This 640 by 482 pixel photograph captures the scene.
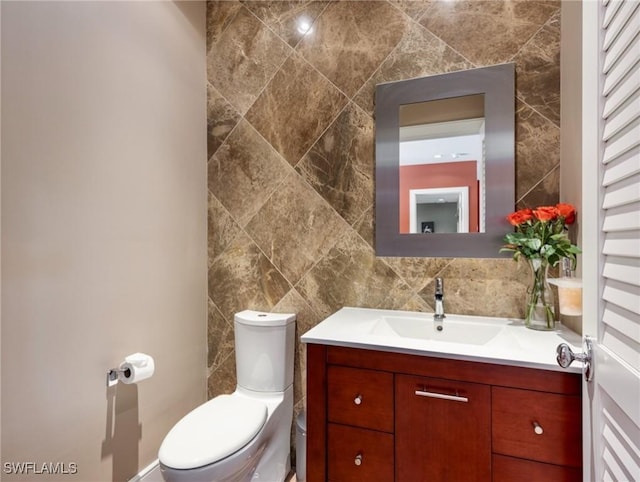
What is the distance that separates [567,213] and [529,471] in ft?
2.99

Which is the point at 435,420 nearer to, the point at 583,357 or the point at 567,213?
the point at 583,357

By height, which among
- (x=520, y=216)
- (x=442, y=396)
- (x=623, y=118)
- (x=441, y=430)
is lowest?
(x=441, y=430)

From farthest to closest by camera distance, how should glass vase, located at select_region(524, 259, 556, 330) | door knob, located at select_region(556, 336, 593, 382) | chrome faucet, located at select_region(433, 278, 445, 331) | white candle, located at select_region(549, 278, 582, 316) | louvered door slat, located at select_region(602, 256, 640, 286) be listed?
1. chrome faucet, located at select_region(433, 278, 445, 331)
2. glass vase, located at select_region(524, 259, 556, 330)
3. white candle, located at select_region(549, 278, 582, 316)
4. door knob, located at select_region(556, 336, 593, 382)
5. louvered door slat, located at select_region(602, 256, 640, 286)

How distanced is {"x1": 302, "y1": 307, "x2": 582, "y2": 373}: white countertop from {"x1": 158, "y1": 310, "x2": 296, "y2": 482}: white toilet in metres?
0.44

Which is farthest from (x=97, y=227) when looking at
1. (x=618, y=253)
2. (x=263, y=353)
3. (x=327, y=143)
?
(x=618, y=253)

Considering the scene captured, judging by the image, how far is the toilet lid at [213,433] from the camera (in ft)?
4.06

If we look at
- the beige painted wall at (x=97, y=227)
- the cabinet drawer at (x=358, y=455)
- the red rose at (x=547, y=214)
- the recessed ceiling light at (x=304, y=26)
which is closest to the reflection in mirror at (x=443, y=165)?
the red rose at (x=547, y=214)

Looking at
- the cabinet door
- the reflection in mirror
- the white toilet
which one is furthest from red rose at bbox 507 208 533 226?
the white toilet

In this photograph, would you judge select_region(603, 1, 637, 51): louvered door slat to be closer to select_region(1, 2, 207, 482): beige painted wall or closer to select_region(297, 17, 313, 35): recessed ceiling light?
select_region(297, 17, 313, 35): recessed ceiling light

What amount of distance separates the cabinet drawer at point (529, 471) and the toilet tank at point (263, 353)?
3.45 ft

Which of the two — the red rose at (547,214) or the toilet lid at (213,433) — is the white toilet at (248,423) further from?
the red rose at (547,214)

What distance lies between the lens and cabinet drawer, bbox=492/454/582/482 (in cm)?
100

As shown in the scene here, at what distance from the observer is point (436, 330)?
4.96 feet

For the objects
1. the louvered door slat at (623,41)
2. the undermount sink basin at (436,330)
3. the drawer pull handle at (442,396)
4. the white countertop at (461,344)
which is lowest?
the drawer pull handle at (442,396)
